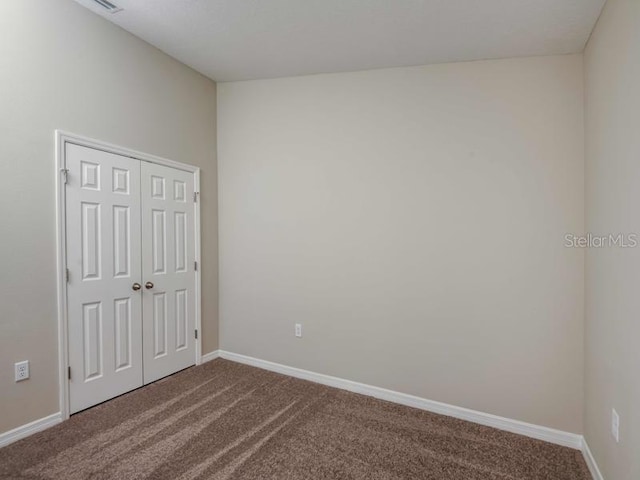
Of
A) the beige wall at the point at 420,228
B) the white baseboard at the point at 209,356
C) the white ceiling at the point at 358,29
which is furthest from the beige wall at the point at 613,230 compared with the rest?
the white baseboard at the point at 209,356

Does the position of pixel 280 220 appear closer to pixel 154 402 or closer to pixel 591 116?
pixel 154 402

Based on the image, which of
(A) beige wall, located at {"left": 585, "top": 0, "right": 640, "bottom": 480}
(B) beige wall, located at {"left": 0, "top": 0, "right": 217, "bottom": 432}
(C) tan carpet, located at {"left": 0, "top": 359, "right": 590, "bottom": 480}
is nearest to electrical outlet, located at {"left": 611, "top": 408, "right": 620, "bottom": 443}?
(A) beige wall, located at {"left": 585, "top": 0, "right": 640, "bottom": 480}

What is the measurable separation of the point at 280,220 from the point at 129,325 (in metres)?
1.60

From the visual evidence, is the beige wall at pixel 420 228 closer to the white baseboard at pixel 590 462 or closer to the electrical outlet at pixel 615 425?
the white baseboard at pixel 590 462

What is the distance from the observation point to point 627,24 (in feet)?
5.03

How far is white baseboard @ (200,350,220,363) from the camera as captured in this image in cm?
343

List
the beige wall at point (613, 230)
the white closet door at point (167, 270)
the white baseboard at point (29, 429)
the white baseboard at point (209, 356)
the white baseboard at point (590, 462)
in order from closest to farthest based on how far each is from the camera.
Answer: the beige wall at point (613, 230)
the white baseboard at point (590, 462)
the white baseboard at point (29, 429)
the white closet door at point (167, 270)
the white baseboard at point (209, 356)

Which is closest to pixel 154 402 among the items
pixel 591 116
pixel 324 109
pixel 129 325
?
pixel 129 325

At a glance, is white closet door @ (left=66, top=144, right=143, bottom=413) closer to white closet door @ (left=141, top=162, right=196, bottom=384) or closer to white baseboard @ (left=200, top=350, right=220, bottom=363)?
white closet door @ (left=141, top=162, right=196, bottom=384)

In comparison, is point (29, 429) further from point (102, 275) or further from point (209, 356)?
point (209, 356)

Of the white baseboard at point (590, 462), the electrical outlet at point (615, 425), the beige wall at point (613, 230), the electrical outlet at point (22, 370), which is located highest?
the beige wall at point (613, 230)

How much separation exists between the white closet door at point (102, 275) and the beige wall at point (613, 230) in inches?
128

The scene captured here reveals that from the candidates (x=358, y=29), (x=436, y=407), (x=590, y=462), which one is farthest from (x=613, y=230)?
(x=358, y=29)

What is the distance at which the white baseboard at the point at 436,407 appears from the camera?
2.22 m
